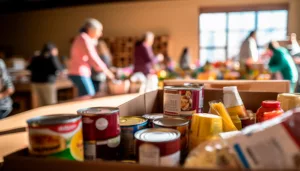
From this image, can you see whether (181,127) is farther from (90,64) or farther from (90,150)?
(90,64)

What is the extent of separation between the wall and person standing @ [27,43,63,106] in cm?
384

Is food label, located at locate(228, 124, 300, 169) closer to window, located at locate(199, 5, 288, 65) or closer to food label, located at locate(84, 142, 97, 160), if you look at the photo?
food label, located at locate(84, 142, 97, 160)

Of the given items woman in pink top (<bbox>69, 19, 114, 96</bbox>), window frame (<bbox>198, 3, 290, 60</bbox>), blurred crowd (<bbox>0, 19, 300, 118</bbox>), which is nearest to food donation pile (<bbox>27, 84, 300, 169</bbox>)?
blurred crowd (<bbox>0, 19, 300, 118</bbox>)

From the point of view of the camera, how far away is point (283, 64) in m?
3.43

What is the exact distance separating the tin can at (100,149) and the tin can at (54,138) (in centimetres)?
9

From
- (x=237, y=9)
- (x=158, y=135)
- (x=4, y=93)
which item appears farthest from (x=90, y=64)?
(x=237, y=9)

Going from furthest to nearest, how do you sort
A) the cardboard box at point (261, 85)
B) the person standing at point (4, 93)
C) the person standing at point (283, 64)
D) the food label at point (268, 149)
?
the person standing at point (283, 64) → the person standing at point (4, 93) → the cardboard box at point (261, 85) → the food label at point (268, 149)

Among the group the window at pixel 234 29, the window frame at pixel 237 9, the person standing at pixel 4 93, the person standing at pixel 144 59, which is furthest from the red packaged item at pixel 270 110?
the window frame at pixel 237 9

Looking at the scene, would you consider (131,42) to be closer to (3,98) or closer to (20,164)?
(3,98)

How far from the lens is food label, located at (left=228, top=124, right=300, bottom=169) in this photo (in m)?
0.58

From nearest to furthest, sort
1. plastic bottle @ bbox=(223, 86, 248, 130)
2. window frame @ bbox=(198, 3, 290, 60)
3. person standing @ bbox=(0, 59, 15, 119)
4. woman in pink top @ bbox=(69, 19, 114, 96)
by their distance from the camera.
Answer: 1. plastic bottle @ bbox=(223, 86, 248, 130)
2. person standing @ bbox=(0, 59, 15, 119)
3. woman in pink top @ bbox=(69, 19, 114, 96)
4. window frame @ bbox=(198, 3, 290, 60)

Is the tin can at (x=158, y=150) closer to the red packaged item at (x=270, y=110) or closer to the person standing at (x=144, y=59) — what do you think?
the red packaged item at (x=270, y=110)

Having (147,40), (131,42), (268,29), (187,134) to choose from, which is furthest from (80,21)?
(187,134)

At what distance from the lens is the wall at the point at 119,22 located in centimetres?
764
